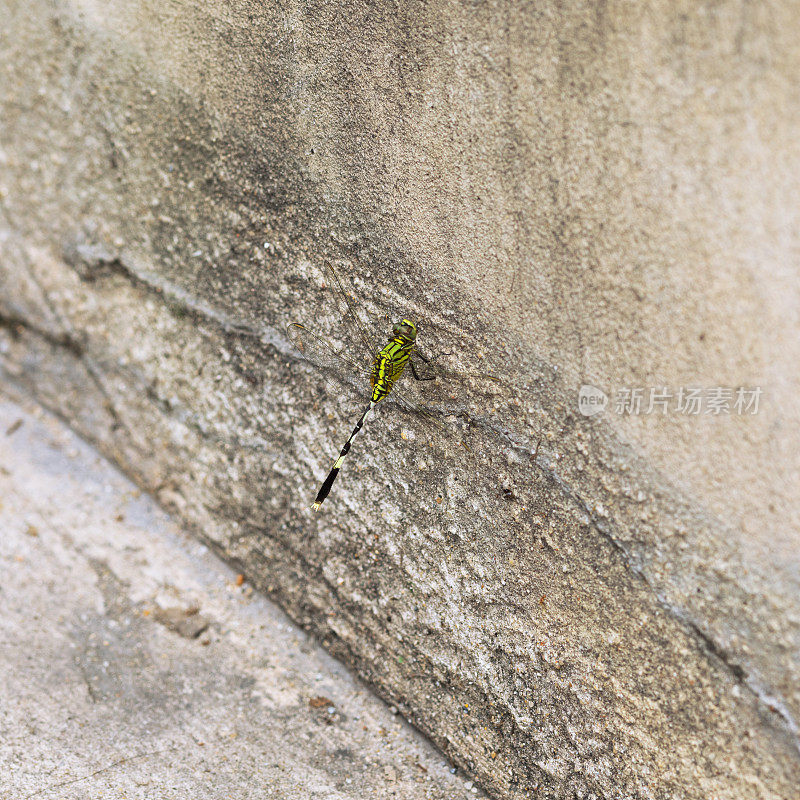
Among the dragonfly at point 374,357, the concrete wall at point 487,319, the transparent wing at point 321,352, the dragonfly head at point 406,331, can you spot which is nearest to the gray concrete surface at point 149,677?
the concrete wall at point 487,319

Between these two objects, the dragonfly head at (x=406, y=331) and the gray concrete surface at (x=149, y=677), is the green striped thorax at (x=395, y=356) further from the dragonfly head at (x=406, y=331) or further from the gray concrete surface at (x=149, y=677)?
the gray concrete surface at (x=149, y=677)

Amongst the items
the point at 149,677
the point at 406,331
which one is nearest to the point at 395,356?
the point at 406,331

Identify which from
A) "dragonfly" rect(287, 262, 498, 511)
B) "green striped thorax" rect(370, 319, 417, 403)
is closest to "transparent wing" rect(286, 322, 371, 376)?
"dragonfly" rect(287, 262, 498, 511)

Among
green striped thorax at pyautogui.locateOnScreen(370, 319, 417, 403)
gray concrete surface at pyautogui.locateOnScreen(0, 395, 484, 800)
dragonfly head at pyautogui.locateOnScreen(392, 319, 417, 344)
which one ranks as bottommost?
gray concrete surface at pyautogui.locateOnScreen(0, 395, 484, 800)

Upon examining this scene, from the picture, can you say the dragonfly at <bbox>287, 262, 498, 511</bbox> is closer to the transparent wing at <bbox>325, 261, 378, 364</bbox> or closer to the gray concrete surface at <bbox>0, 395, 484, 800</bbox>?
the transparent wing at <bbox>325, 261, 378, 364</bbox>

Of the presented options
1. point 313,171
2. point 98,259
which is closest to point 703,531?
point 313,171

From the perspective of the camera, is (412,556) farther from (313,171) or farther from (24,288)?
(24,288)

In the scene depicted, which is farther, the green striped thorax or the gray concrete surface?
the gray concrete surface
